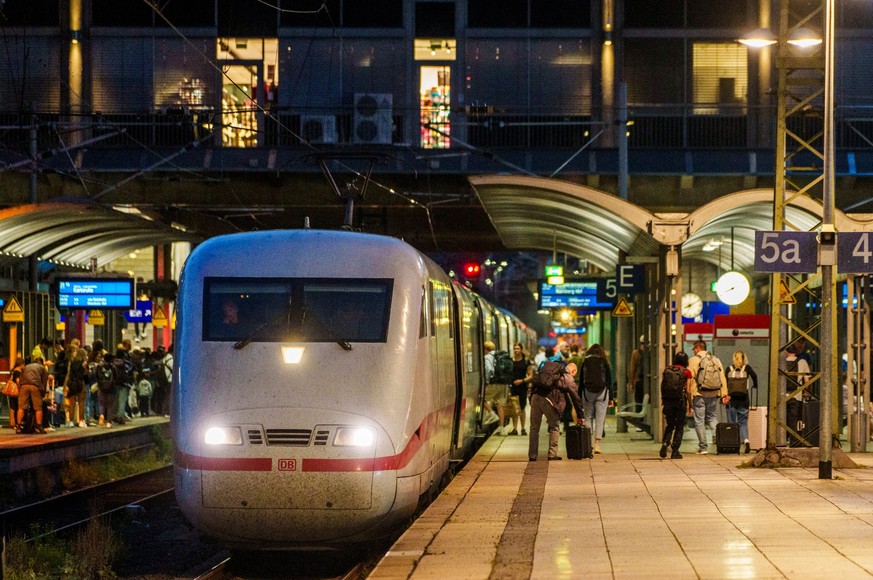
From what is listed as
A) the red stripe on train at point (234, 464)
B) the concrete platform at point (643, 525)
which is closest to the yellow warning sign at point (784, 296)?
the concrete platform at point (643, 525)

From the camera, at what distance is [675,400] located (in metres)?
20.8

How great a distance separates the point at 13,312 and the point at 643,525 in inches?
811

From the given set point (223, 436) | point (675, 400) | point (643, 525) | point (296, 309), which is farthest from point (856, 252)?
point (223, 436)

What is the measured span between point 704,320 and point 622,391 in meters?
4.45

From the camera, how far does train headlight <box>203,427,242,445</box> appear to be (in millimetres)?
12156

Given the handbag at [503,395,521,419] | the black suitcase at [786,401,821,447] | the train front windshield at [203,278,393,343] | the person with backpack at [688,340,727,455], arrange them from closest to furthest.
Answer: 1. the train front windshield at [203,278,393,343]
2. the black suitcase at [786,401,821,447]
3. the person with backpack at [688,340,727,455]
4. the handbag at [503,395,521,419]

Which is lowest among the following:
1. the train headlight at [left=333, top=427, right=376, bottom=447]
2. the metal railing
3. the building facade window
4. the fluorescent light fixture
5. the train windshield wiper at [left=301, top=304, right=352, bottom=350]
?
the train headlight at [left=333, top=427, right=376, bottom=447]

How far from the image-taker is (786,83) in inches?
719

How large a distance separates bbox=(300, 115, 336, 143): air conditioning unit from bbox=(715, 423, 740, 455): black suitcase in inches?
678

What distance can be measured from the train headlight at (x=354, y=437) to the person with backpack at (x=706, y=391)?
10.7 metres

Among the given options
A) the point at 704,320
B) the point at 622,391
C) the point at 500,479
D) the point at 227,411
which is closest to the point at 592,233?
the point at 622,391

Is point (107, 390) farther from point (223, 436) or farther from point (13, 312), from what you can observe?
point (223, 436)

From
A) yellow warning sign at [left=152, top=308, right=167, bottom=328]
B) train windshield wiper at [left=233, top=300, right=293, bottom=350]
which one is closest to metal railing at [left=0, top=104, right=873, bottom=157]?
yellow warning sign at [left=152, top=308, right=167, bottom=328]

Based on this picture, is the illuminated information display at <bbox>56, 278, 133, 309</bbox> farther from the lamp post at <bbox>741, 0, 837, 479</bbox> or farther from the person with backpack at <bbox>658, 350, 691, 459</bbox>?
the lamp post at <bbox>741, 0, 837, 479</bbox>
